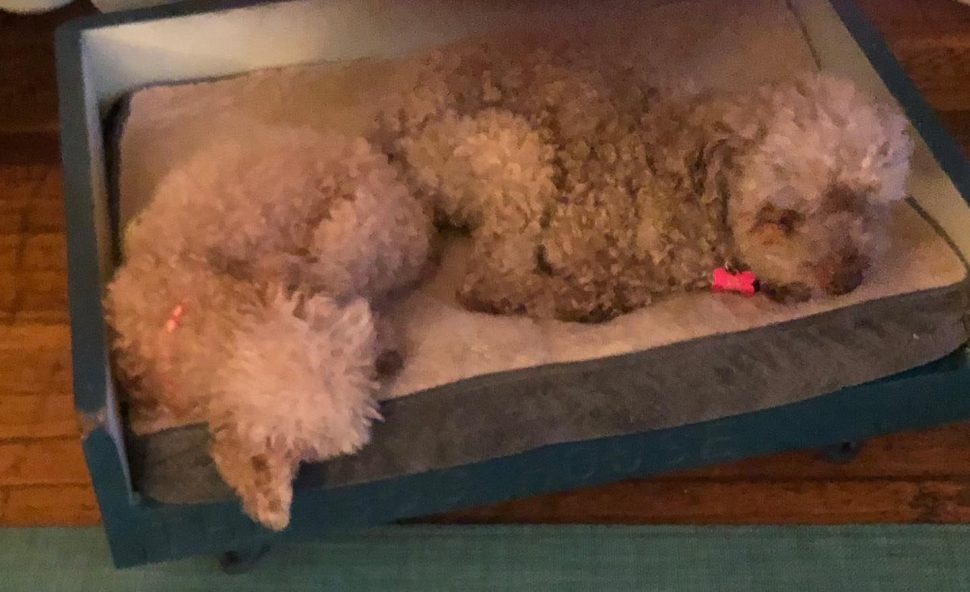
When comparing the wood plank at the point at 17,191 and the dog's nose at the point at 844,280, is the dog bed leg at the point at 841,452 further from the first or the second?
the wood plank at the point at 17,191

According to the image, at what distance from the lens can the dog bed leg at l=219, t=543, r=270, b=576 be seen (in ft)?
4.34

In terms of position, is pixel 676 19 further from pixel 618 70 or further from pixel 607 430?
pixel 607 430

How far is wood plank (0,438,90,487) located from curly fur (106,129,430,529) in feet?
1.10

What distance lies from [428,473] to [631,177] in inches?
18.6

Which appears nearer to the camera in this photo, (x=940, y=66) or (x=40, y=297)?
(x=40, y=297)

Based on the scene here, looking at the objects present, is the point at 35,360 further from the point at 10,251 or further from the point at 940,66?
the point at 940,66

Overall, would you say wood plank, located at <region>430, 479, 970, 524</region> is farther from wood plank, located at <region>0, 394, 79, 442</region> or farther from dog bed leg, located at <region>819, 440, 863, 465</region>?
wood plank, located at <region>0, 394, 79, 442</region>

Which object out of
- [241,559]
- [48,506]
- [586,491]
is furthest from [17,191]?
[586,491]

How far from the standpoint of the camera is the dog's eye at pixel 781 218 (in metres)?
1.26

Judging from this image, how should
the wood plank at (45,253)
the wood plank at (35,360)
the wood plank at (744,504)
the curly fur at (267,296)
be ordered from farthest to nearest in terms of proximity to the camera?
the wood plank at (45,253) < the wood plank at (35,360) < the wood plank at (744,504) < the curly fur at (267,296)

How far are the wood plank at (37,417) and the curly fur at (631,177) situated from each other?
627 millimetres

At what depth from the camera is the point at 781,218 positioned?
1269 millimetres

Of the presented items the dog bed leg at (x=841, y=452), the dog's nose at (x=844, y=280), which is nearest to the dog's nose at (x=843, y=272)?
the dog's nose at (x=844, y=280)

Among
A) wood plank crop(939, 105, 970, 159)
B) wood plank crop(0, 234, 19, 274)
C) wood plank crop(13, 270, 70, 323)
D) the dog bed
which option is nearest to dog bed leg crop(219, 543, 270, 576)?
the dog bed
